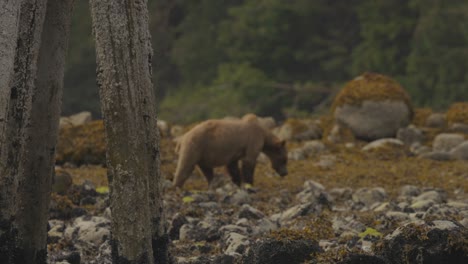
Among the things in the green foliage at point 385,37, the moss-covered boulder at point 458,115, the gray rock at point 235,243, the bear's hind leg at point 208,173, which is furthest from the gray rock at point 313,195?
the green foliage at point 385,37

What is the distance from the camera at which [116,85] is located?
5.12 metres

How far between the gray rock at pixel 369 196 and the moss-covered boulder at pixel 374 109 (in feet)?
25.6

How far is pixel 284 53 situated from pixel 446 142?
1848cm

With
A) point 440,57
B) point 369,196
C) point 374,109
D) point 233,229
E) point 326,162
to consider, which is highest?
point 440,57

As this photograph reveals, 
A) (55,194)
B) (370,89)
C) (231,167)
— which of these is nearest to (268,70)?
(370,89)

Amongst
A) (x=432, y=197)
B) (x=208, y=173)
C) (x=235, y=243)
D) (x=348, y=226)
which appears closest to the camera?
(x=235, y=243)

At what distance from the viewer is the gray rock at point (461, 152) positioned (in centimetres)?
1736

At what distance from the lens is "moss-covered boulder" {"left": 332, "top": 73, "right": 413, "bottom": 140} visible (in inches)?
781

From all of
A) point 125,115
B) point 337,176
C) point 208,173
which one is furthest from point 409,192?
point 125,115

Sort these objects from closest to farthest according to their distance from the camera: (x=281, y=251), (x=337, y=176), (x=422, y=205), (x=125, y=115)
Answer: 1. (x=125, y=115)
2. (x=281, y=251)
3. (x=422, y=205)
4. (x=337, y=176)

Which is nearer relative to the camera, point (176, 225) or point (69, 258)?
point (69, 258)

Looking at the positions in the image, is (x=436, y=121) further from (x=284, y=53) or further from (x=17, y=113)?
(x=17, y=113)

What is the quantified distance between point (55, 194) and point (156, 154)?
5.22m

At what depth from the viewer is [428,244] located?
17.1 feet
